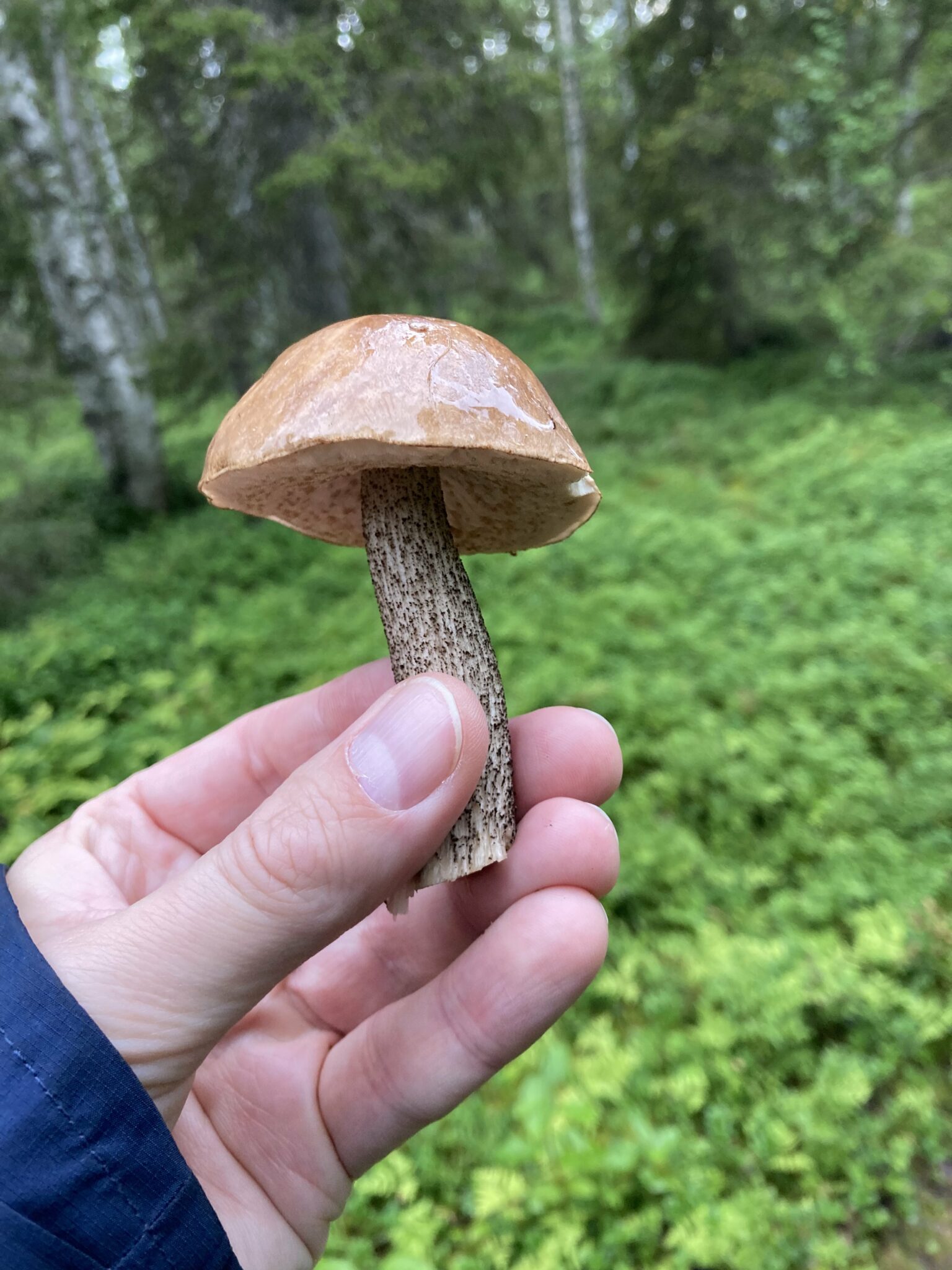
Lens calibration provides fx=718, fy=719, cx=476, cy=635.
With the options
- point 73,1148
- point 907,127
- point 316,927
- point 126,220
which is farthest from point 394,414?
point 126,220

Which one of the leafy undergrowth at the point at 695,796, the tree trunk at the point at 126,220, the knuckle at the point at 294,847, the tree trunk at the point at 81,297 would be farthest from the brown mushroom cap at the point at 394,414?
the tree trunk at the point at 81,297

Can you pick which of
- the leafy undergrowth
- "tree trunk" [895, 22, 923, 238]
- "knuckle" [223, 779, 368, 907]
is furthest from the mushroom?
"tree trunk" [895, 22, 923, 238]

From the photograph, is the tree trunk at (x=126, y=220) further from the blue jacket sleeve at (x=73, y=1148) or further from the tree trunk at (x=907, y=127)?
the tree trunk at (x=907, y=127)

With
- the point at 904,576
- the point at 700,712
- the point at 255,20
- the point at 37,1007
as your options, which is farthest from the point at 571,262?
the point at 37,1007

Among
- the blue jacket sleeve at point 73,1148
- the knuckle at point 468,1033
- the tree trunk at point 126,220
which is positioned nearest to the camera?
the blue jacket sleeve at point 73,1148

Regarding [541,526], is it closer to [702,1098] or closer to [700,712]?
[702,1098]

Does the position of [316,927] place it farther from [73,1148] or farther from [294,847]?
[73,1148]

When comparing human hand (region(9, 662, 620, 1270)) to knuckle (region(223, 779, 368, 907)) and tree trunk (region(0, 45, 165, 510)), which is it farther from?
tree trunk (region(0, 45, 165, 510))
